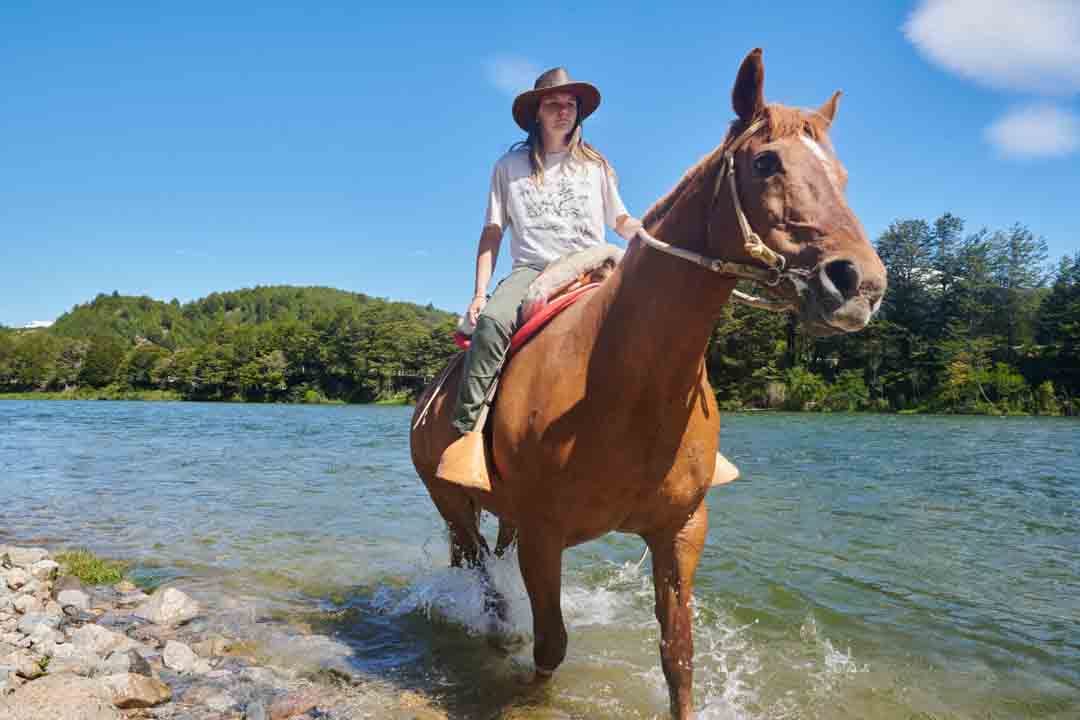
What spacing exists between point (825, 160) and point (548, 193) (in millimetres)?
2108

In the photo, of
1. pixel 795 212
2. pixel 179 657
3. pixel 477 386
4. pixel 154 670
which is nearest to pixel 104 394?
pixel 179 657

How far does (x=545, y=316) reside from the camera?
371cm

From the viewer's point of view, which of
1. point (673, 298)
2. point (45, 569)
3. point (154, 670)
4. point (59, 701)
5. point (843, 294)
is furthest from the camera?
point (45, 569)

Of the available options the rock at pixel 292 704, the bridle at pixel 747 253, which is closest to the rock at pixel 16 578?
the rock at pixel 292 704

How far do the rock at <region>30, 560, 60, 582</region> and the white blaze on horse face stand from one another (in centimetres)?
750

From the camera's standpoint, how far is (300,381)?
323 feet

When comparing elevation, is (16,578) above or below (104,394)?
above

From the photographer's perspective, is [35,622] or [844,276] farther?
[35,622]

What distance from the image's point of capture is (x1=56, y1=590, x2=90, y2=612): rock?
5.55 metres

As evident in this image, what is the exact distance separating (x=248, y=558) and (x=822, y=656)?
20.2 feet

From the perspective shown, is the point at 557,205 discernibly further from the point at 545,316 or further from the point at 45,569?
the point at 45,569

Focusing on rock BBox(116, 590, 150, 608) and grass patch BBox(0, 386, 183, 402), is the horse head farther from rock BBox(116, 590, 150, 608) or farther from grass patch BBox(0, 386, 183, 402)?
grass patch BBox(0, 386, 183, 402)

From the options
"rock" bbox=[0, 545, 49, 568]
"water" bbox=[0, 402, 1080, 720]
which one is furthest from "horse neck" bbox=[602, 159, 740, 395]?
"rock" bbox=[0, 545, 49, 568]

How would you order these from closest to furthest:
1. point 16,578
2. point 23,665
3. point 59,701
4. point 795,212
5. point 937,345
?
point 795,212, point 59,701, point 23,665, point 16,578, point 937,345
